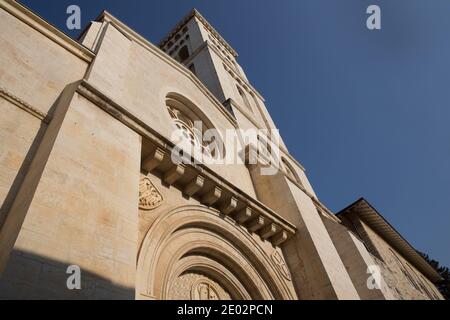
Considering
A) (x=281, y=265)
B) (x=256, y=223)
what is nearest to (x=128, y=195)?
(x=256, y=223)

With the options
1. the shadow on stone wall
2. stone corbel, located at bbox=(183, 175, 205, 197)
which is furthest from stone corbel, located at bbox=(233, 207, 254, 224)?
the shadow on stone wall

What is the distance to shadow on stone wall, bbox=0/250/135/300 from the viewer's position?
81.3 inches

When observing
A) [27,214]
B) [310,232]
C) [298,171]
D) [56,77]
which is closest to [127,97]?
[56,77]

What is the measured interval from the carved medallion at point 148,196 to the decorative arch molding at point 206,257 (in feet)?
0.74

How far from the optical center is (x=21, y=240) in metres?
2.27

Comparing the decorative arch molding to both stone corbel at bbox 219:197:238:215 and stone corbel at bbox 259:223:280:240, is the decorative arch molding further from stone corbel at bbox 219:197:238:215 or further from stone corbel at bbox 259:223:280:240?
stone corbel at bbox 259:223:280:240

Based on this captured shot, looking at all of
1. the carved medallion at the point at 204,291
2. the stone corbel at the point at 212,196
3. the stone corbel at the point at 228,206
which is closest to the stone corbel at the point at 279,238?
the stone corbel at the point at 228,206

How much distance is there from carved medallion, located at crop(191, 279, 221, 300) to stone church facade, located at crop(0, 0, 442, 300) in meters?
0.02

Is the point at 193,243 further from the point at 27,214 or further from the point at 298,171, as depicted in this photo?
the point at 298,171

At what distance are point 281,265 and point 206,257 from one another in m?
1.84

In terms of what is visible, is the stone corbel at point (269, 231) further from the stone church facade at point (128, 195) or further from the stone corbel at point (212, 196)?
the stone corbel at point (212, 196)

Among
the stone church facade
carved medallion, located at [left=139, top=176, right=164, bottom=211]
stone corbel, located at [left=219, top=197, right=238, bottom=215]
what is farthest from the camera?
stone corbel, located at [left=219, top=197, right=238, bottom=215]

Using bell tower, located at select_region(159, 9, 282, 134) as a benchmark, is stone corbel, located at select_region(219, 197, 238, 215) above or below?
below

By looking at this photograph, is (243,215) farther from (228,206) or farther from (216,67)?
(216,67)
